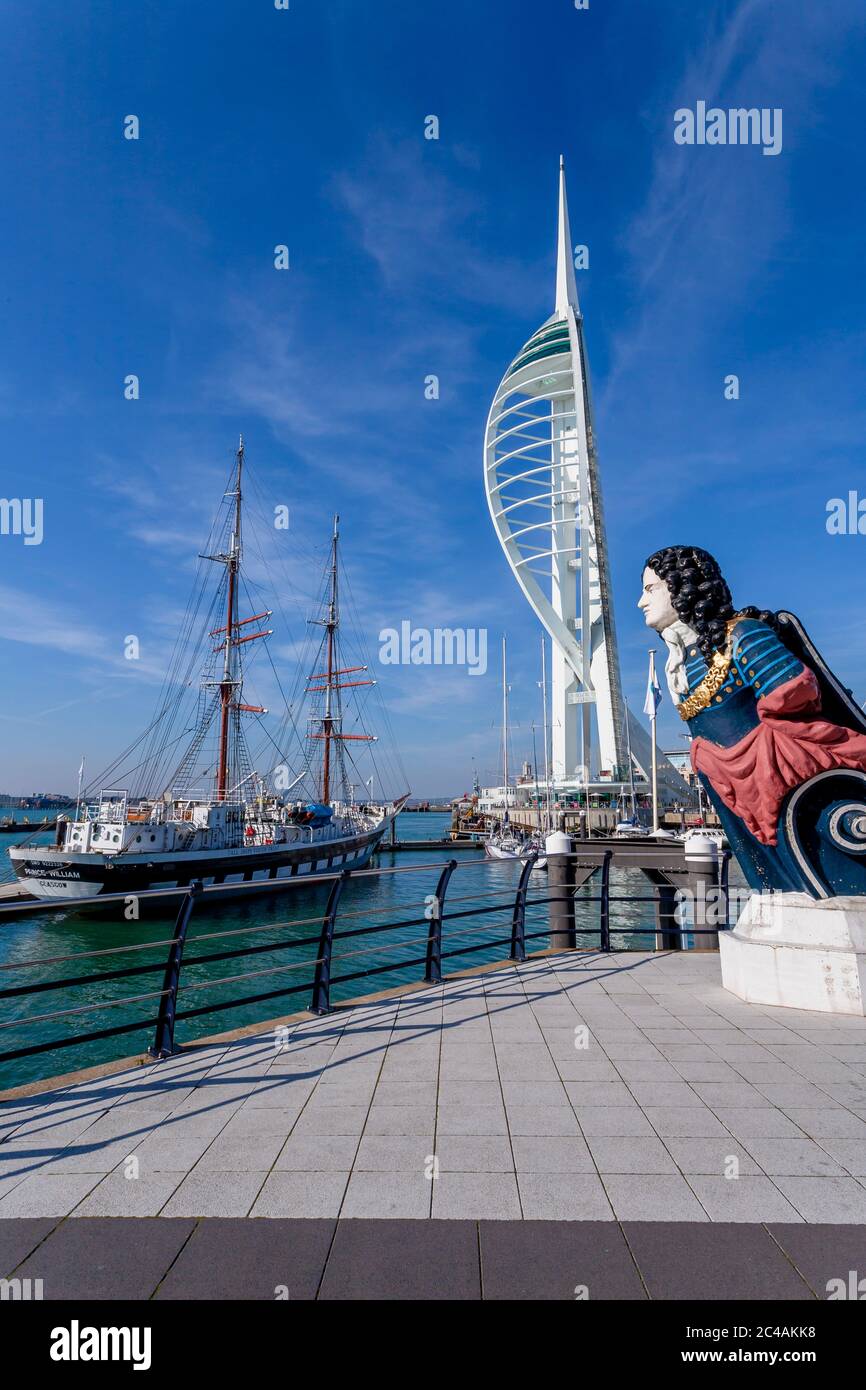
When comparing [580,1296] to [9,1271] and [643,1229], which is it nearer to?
[643,1229]

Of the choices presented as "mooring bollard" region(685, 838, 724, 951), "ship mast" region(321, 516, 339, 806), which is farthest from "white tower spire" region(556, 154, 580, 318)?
"mooring bollard" region(685, 838, 724, 951)

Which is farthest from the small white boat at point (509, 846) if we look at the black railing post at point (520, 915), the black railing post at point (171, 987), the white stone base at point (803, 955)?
the black railing post at point (171, 987)

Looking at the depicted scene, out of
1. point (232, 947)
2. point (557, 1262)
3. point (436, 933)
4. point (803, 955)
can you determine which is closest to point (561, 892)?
point (436, 933)

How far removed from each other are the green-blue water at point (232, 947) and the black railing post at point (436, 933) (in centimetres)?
22

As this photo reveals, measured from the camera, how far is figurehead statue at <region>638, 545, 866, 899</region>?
6.84 metres

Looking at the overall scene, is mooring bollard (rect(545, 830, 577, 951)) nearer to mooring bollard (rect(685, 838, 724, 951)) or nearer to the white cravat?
mooring bollard (rect(685, 838, 724, 951))

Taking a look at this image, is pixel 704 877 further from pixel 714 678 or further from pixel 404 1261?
pixel 404 1261

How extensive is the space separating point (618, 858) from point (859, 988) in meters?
7.35

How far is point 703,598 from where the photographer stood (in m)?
7.42

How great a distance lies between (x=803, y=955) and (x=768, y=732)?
6.90 feet

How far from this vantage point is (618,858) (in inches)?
542

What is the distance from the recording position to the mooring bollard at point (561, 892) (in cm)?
925

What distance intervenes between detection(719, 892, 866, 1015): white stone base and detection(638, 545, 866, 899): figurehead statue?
0.21m
